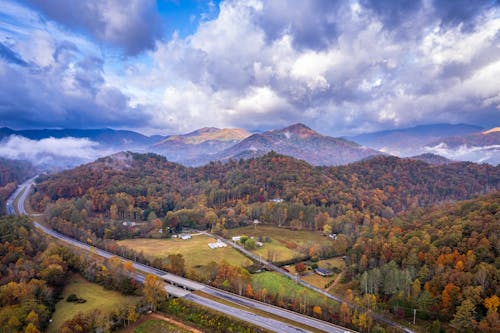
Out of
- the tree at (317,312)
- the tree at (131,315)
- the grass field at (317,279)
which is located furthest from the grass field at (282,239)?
the tree at (131,315)

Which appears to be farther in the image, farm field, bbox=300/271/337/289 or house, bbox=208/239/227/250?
house, bbox=208/239/227/250

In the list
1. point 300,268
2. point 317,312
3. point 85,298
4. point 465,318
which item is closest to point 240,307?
point 317,312

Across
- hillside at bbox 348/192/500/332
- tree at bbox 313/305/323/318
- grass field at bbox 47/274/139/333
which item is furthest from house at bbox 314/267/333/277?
grass field at bbox 47/274/139/333

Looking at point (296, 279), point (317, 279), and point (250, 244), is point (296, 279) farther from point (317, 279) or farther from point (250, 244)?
point (250, 244)

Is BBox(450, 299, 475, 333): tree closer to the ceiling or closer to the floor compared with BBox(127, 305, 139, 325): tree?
closer to the ceiling

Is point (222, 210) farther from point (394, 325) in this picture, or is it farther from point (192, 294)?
point (394, 325)

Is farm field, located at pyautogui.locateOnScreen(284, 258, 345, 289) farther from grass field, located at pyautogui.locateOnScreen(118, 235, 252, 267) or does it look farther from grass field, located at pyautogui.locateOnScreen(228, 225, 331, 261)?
grass field, located at pyautogui.locateOnScreen(118, 235, 252, 267)

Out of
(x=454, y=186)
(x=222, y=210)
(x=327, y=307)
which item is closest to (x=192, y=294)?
(x=327, y=307)
